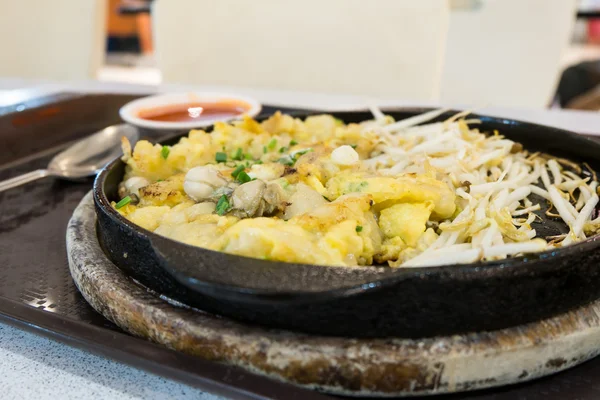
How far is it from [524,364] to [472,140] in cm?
88

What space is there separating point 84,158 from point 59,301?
2.82 ft

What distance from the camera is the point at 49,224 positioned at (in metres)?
1.52

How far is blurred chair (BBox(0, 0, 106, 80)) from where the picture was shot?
165 inches

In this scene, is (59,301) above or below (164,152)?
below

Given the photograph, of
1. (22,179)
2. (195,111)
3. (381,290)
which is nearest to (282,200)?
(381,290)

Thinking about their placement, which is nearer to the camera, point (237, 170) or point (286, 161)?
point (237, 170)

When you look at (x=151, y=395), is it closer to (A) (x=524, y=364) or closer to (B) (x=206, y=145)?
(A) (x=524, y=364)

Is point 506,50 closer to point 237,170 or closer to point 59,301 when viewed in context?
point 237,170

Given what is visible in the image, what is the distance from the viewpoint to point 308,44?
11.8ft

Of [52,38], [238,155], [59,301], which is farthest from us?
[52,38]

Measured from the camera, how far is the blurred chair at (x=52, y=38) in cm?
419

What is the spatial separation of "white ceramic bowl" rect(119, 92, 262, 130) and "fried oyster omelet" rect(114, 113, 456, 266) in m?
0.42

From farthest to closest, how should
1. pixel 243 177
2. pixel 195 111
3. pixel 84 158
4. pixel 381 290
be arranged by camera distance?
pixel 195 111
pixel 84 158
pixel 243 177
pixel 381 290

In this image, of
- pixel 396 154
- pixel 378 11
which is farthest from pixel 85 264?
pixel 378 11
